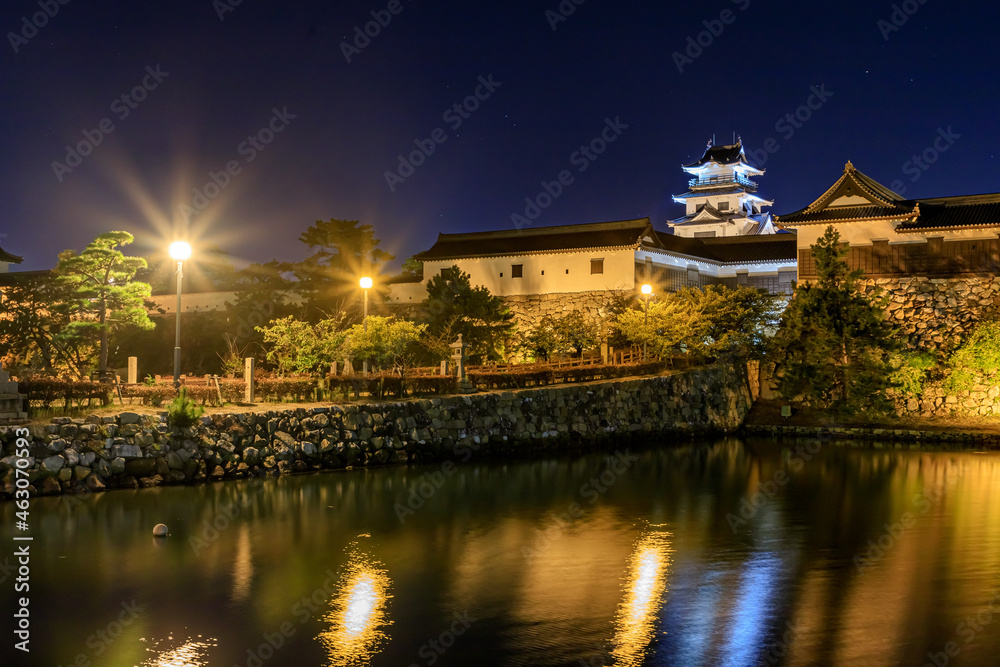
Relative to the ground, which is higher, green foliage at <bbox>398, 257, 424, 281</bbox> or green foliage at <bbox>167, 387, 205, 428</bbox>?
green foliage at <bbox>398, 257, 424, 281</bbox>

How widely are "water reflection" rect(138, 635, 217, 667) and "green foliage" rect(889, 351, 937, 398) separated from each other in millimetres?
31085

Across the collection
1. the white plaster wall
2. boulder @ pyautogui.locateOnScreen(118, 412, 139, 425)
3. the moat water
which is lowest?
the moat water

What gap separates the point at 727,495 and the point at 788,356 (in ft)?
53.0

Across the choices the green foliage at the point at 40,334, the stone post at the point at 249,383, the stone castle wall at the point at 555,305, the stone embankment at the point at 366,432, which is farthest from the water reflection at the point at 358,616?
the stone castle wall at the point at 555,305

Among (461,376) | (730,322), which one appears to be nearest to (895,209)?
(730,322)

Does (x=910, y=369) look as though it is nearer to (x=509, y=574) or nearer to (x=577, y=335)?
(x=577, y=335)

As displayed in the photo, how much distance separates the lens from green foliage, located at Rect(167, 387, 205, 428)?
71.9 ft

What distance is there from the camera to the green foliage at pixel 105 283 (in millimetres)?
30219

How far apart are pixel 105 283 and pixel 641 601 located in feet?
77.5

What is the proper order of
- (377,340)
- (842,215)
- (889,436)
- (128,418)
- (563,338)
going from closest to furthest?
(128,418), (377,340), (889,436), (842,215), (563,338)

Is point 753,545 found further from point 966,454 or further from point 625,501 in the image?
point 966,454

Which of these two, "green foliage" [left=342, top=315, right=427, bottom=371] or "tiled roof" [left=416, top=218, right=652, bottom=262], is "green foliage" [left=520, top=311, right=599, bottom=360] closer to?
"tiled roof" [left=416, top=218, right=652, bottom=262]

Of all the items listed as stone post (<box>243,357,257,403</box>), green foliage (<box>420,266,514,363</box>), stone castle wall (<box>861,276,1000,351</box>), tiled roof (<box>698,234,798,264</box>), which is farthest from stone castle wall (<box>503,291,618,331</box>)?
stone post (<box>243,357,257,403</box>)

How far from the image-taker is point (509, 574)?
1445cm
